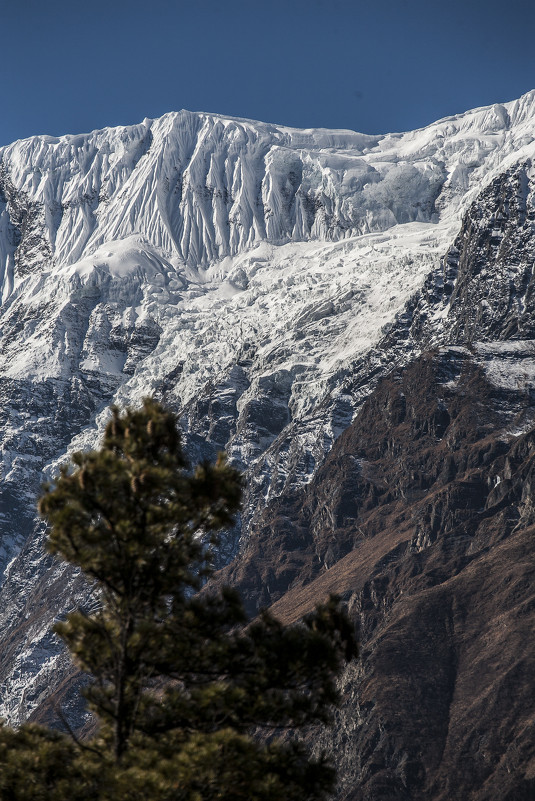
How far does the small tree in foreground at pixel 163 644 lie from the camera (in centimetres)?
2367

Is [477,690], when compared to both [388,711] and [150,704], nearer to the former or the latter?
[388,711]

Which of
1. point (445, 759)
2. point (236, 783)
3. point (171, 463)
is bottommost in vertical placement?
point (445, 759)

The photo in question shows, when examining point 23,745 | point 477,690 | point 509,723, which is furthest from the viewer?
point 477,690

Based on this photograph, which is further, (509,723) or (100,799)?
→ (509,723)

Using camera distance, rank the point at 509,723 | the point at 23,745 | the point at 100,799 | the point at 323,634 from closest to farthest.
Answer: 1. the point at 100,799
2. the point at 23,745
3. the point at 323,634
4. the point at 509,723

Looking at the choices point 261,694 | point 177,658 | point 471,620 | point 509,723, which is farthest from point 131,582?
point 471,620

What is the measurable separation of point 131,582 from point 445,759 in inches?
6228

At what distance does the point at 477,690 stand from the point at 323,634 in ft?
537

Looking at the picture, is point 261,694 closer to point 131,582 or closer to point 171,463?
point 131,582

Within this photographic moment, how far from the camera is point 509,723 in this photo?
16862 cm

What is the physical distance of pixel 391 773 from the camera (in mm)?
171875

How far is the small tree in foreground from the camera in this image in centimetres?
2367

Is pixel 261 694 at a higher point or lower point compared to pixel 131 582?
lower

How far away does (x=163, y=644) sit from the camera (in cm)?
2519
